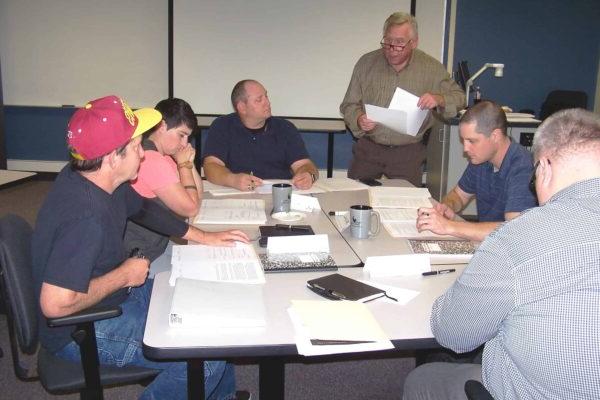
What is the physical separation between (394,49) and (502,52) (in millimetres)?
3315

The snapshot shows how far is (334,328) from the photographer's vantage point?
1371mm

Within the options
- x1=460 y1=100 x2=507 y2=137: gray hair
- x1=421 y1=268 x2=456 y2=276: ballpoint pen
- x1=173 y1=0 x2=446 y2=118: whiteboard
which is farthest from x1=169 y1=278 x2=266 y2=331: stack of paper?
x1=173 y1=0 x2=446 y2=118: whiteboard

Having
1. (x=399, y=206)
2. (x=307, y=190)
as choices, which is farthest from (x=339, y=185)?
(x=399, y=206)

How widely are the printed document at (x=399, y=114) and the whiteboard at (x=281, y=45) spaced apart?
2.67 meters

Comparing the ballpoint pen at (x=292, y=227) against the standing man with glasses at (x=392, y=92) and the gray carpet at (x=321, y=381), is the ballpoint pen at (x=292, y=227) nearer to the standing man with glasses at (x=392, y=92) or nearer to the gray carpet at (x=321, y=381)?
the gray carpet at (x=321, y=381)

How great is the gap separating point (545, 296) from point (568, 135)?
0.40m

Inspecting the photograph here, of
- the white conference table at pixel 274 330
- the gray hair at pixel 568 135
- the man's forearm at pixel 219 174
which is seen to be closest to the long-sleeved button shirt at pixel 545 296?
the gray hair at pixel 568 135

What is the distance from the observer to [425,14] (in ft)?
18.8

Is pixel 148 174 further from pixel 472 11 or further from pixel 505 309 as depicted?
pixel 472 11

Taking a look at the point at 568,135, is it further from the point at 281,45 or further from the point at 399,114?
the point at 281,45

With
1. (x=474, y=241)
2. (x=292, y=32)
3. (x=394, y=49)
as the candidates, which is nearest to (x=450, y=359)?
(x=474, y=241)

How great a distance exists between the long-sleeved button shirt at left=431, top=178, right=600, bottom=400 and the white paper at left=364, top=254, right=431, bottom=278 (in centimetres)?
54

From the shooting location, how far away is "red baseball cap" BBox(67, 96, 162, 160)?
5.20ft

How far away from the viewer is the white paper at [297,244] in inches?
75.8
